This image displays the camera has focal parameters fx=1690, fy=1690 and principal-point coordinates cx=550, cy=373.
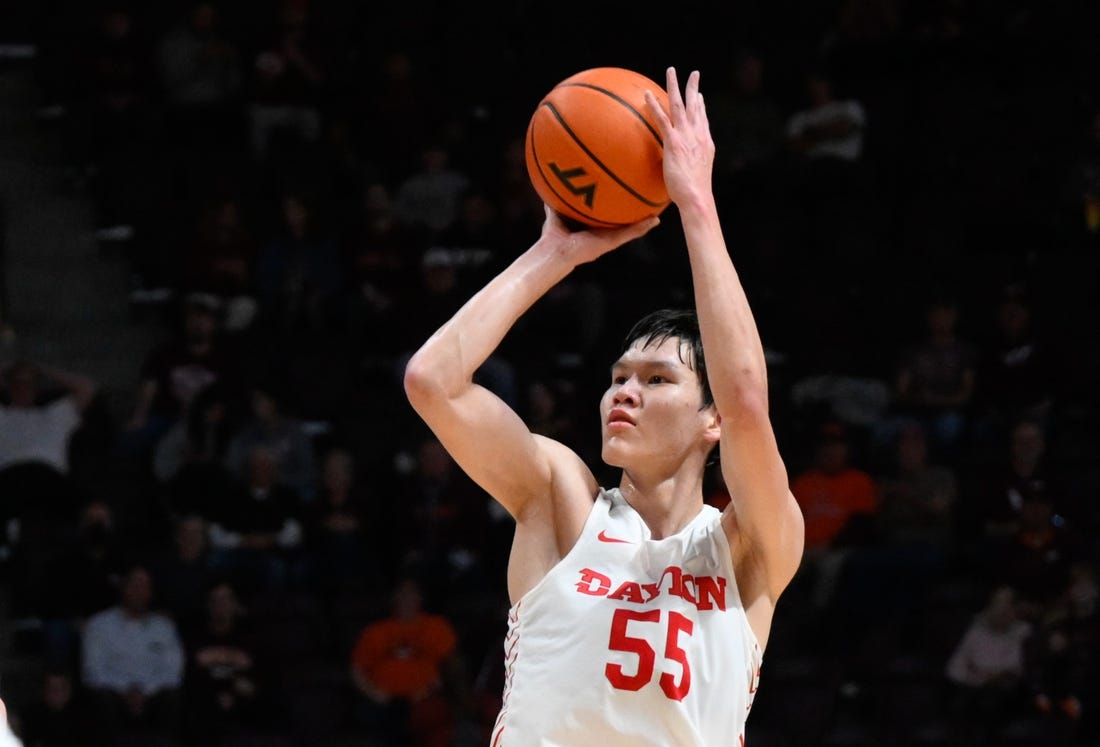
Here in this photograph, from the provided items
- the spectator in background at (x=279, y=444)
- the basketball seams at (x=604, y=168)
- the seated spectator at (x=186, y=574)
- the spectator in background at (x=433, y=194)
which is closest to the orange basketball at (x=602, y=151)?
the basketball seams at (x=604, y=168)

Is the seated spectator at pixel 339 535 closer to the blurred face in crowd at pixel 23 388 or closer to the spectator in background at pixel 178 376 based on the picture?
the spectator in background at pixel 178 376

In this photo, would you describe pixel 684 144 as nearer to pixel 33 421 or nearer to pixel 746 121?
pixel 33 421

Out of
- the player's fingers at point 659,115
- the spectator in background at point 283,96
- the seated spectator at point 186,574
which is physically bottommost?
the player's fingers at point 659,115

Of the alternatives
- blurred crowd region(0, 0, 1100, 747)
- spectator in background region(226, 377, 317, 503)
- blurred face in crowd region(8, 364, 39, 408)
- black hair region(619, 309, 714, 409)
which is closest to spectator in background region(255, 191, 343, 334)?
blurred crowd region(0, 0, 1100, 747)

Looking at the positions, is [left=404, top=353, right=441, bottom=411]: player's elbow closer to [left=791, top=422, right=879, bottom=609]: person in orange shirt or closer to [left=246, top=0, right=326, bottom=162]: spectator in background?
[left=791, top=422, right=879, bottom=609]: person in orange shirt

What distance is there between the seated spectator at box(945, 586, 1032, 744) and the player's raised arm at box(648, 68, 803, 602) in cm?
548

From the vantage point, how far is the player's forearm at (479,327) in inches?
146

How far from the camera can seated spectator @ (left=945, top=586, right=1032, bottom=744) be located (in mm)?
8898

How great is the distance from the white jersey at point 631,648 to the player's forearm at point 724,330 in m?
0.44

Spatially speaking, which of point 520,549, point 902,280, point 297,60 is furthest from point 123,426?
point 520,549

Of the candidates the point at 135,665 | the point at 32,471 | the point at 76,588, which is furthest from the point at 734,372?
the point at 32,471

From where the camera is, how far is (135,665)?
9.07m

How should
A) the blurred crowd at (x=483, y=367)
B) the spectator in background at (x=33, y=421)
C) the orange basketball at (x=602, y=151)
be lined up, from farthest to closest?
the spectator in background at (x=33, y=421) < the blurred crowd at (x=483, y=367) < the orange basketball at (x=602, y=151)

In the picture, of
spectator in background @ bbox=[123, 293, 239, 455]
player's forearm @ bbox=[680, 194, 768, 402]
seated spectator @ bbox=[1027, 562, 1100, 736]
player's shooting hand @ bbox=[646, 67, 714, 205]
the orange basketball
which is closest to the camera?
player's forearm @ bbox=[680, 194, 768, 402]
